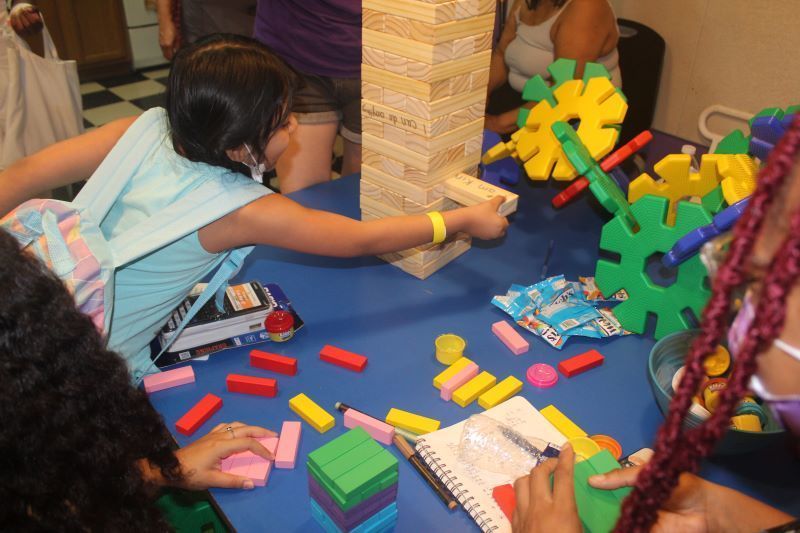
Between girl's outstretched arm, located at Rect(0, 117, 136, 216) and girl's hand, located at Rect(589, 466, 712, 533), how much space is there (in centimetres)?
100

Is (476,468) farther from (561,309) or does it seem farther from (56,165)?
(56,165)

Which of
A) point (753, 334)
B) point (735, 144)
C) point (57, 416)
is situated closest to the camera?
point (753, 334)

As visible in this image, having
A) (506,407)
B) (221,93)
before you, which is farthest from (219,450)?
(221,93)

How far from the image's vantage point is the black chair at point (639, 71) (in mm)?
2381

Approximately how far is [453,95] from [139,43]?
3476 mm

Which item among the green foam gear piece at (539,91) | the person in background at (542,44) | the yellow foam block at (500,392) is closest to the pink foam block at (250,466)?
the yellow foam block at (500,392)

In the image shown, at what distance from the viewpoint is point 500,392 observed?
100 cm

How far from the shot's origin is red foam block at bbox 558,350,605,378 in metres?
1.06

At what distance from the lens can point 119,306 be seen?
41.8 inches

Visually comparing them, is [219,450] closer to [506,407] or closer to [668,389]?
[506,407]

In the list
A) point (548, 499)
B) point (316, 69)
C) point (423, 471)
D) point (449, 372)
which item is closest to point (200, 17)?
point (316, 69)

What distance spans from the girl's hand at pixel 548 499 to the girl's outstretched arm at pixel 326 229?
0.49 metres

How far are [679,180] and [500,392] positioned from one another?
59cm

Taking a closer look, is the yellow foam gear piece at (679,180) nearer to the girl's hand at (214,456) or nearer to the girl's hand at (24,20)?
the girl's hand at (214,456)
